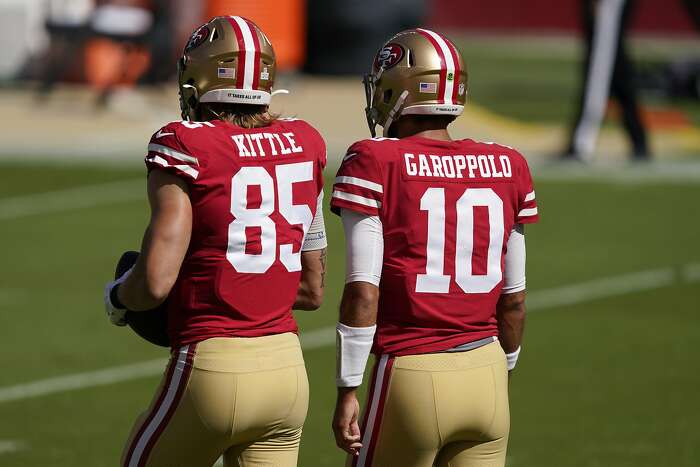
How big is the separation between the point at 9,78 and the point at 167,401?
832 inches

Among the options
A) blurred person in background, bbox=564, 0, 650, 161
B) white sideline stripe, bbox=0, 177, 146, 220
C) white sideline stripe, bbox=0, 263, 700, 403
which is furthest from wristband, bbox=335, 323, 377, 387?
blurred person in background, bbox=564, 0, 650, 161

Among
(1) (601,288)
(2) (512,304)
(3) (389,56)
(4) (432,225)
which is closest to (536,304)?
(1) (601,288)

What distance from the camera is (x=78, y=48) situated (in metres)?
23.6

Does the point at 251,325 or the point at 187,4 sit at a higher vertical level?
the point at 251,325

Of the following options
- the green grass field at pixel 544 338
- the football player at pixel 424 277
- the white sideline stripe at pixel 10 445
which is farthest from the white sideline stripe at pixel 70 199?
the football player at pixel 424 277

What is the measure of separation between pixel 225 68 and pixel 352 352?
2.97ft

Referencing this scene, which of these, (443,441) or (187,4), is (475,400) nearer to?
(443,441)

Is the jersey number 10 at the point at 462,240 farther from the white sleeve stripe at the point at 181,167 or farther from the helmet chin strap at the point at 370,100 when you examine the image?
the white sleeve stripe at the point at 181,167

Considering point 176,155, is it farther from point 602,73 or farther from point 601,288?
point 602,73

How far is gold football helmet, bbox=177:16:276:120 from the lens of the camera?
4520 millimetres

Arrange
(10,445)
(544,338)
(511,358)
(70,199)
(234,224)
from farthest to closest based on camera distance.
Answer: (70,199), (544,338), (10,445), (511,358), (234,224)

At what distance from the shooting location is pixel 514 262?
4.71 metres

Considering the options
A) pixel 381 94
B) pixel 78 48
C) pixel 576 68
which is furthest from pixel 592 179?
pixel 576 68

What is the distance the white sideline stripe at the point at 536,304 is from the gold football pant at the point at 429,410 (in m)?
4.16
